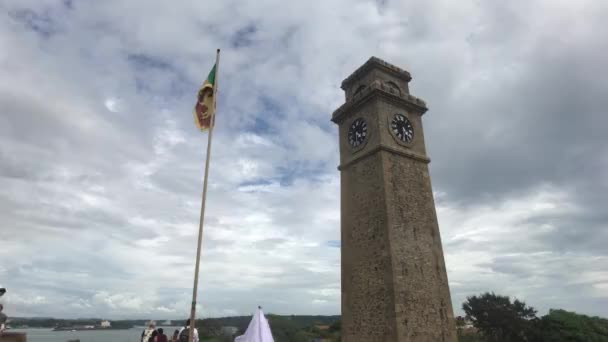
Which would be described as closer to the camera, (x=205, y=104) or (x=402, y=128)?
(x=205, y=104)

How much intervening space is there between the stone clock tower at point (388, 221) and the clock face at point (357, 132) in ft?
0.19

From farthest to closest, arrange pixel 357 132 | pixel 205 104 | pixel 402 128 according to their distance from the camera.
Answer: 1. pixel 357 132
2. pixel 402 128
3. pixel 205 104

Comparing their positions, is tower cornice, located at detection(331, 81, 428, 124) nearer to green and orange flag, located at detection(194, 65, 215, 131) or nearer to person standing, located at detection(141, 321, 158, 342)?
green and orange flag, located at detection(194, 65, 215, 131)

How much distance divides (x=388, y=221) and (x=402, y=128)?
605cm

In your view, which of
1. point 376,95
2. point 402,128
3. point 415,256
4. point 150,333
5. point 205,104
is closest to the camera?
point 150,333

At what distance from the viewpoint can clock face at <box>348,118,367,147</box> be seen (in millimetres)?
22344

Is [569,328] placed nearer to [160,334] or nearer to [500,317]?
[500,317]

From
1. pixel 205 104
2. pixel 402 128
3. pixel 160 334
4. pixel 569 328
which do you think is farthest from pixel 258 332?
pixel 569 328

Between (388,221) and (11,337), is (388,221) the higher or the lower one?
the higher one

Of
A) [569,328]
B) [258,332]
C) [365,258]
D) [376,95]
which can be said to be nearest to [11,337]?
[258,332]

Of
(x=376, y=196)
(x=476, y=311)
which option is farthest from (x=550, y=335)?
(x=376, y=196)

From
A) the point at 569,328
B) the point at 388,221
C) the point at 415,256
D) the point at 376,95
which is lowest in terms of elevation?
the point at 569,328

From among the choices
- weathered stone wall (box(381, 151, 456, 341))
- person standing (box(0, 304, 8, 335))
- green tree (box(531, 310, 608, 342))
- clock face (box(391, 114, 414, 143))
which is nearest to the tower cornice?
clock face (box(391, 114, 414, 143))

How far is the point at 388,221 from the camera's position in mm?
19078
